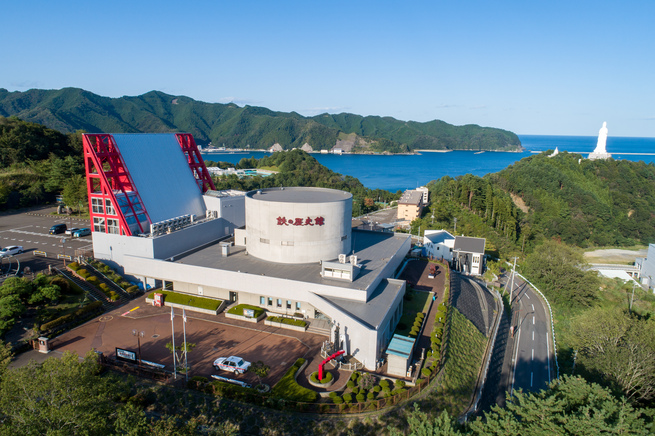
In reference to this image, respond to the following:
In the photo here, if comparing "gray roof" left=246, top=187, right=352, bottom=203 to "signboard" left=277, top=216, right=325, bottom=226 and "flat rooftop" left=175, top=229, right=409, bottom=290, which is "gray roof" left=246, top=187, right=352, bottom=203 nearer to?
"signboard" left=277, top=216, right=325, bottom=226

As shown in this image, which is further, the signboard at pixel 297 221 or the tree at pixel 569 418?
the signboard at pixel 297 221

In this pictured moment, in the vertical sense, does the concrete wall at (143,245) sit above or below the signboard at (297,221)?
below

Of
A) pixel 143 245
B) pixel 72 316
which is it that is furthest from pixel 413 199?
pixel 72 316

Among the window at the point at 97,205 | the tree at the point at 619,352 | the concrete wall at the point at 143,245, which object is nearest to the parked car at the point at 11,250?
the concrete wall at the point at 143,245

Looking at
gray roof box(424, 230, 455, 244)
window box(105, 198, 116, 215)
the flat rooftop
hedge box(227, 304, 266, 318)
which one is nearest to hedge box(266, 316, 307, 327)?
hedge box(227, 304, 266, 318)

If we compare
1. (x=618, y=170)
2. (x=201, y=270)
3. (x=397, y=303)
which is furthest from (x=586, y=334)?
(x=618, y=170)

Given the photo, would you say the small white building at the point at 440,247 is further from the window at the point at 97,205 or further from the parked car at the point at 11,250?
the parked car at the point at 11,250

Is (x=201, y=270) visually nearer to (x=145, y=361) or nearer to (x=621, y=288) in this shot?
(x=145, y=361)
